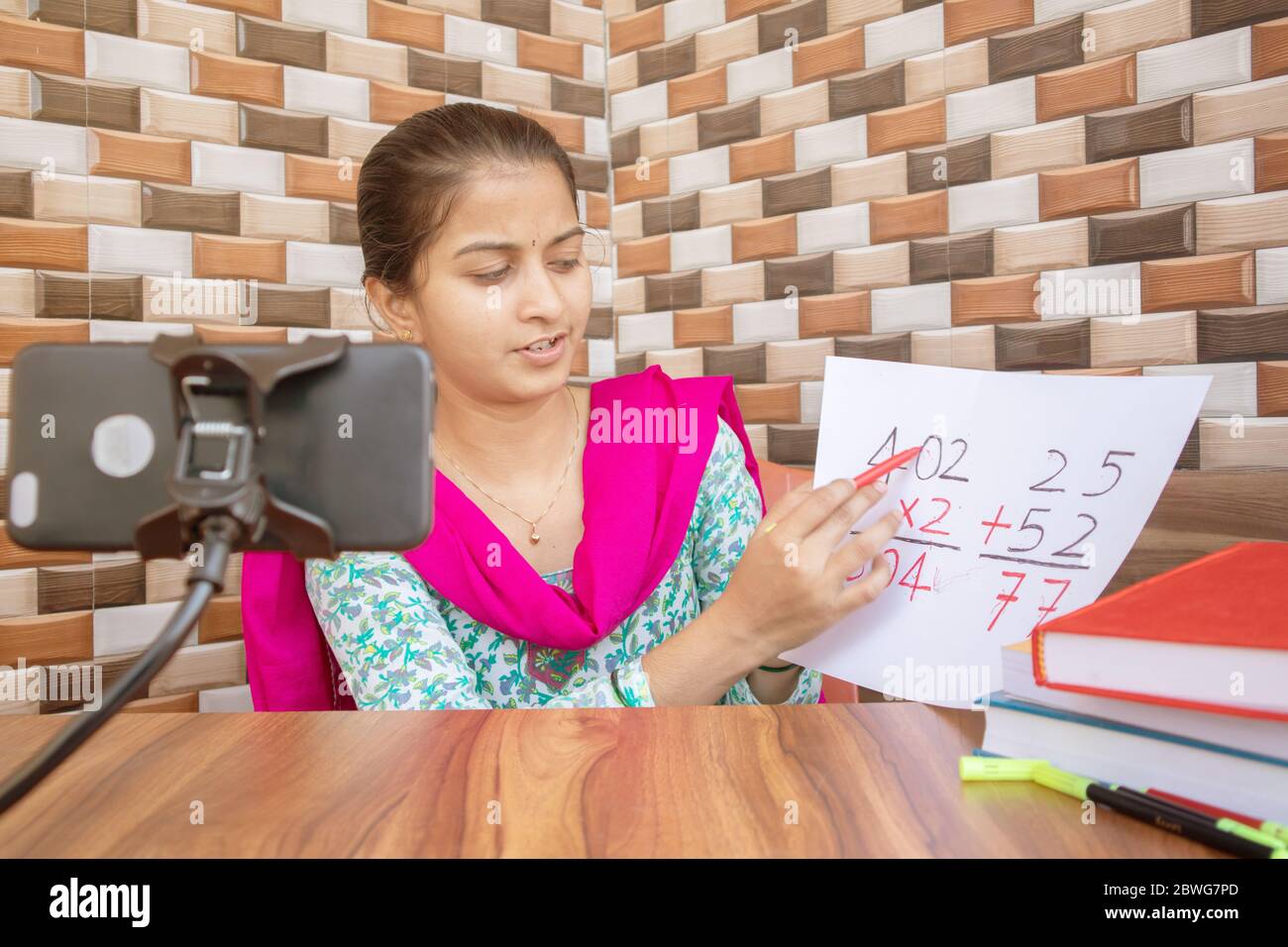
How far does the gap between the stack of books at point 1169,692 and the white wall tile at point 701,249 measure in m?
1.30

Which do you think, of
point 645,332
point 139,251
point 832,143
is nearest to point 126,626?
point 139,251

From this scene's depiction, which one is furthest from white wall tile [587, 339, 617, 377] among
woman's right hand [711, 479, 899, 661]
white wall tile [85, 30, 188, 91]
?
woman's right hand [711, 479, 899, 661]

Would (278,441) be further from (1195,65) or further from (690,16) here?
(690,16)

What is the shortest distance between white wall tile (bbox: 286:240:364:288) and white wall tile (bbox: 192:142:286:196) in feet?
0.35

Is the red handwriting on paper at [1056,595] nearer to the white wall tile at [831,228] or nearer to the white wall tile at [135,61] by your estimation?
the white wall tile at [831,228]

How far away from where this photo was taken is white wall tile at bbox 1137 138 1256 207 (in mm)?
1210

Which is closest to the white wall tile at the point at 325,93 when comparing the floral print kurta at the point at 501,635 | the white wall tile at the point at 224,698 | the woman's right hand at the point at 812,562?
the floral print kurta at the point at 501,635

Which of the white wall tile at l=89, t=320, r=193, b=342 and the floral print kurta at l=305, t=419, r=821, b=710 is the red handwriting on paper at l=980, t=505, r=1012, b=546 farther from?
the white wall tile at l=89, t=320, r=193, b=342

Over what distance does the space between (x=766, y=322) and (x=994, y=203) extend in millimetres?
441

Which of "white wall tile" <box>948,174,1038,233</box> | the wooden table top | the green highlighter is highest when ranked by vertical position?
"white wall tile" <box>948,174,1038,233</box>

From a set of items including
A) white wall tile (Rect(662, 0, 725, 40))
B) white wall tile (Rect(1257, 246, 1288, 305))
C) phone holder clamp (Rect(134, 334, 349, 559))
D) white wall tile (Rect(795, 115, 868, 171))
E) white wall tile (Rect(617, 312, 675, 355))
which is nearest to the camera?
phone holder clamp (Rect(134, 334, 349, 559))

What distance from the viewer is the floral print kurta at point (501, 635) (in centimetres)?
90

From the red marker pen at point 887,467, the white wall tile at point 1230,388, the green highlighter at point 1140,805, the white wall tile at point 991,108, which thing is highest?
the white wall tile at point 991,108

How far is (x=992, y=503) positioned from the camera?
0.73 metres
